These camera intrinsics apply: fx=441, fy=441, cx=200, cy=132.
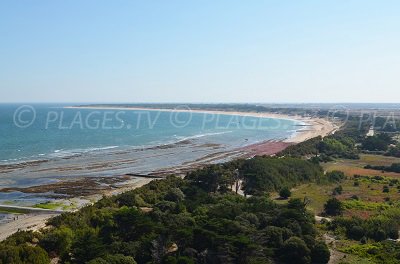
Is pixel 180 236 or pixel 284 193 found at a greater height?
pixel 180 236

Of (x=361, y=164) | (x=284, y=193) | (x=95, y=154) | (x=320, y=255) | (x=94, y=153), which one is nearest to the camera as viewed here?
(x=320, y=255)

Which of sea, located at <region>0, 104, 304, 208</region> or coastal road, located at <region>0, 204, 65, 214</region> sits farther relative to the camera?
sea, located at <region>0, 104, 304, 208</region>

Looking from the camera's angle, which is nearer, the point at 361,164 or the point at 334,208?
the point at 334,208

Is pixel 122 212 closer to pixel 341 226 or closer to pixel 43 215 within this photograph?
pixel 43 215

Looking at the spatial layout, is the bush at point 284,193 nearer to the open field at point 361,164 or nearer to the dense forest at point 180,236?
the dense forest at point 180,236

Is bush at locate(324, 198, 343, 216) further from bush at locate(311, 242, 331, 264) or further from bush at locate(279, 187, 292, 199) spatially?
bush at locate(311, 242, 331, 264)

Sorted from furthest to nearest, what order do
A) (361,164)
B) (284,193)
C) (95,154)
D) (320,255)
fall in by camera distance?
1. (95,154)
2. (361,164)
3. (284,193)
4. (320,255)

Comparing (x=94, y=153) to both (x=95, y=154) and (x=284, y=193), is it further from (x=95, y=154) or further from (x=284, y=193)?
(x=284, y=193)

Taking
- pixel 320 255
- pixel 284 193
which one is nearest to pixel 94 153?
pixel 284 193

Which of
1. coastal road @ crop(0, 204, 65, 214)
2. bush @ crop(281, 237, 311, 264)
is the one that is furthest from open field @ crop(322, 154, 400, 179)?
coastal road @ crop(0, 204, 65, 214)

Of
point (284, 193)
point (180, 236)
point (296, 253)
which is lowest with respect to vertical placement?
point (284, 193)

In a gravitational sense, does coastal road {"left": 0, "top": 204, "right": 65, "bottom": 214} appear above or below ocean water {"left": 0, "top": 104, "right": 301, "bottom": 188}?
above
